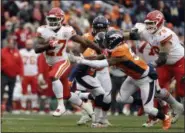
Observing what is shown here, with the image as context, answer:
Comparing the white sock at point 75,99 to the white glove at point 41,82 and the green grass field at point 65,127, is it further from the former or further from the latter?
the white glove at point 41,82

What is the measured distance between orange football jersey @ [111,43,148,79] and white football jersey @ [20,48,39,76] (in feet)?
25.6

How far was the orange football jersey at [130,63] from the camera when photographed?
12.4m

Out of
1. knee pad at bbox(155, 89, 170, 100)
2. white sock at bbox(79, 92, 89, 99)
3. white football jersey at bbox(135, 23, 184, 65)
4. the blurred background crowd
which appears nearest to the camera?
knee pad at bbox(155, 89, 170, 100)

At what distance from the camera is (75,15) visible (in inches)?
870

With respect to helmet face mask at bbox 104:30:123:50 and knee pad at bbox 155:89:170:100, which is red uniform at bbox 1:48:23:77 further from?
helmet face mask at bbox 104:30:123:50

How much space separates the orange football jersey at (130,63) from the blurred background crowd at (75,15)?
21.4ft

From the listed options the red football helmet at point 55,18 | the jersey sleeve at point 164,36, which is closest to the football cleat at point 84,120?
the red football helmet at point 55,18

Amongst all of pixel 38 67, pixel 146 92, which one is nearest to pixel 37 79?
pixel 38 67

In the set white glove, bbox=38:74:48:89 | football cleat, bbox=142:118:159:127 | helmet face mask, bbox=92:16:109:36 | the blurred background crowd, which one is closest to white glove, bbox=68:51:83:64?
helmet face mask, bbox=92:16:109:36

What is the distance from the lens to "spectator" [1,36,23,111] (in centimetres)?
1922

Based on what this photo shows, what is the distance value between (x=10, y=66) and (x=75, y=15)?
3.60 metres

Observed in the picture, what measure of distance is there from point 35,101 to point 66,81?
673 centimetres

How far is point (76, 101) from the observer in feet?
45.2

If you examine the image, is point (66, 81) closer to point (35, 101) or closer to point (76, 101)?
point (76, 101)
